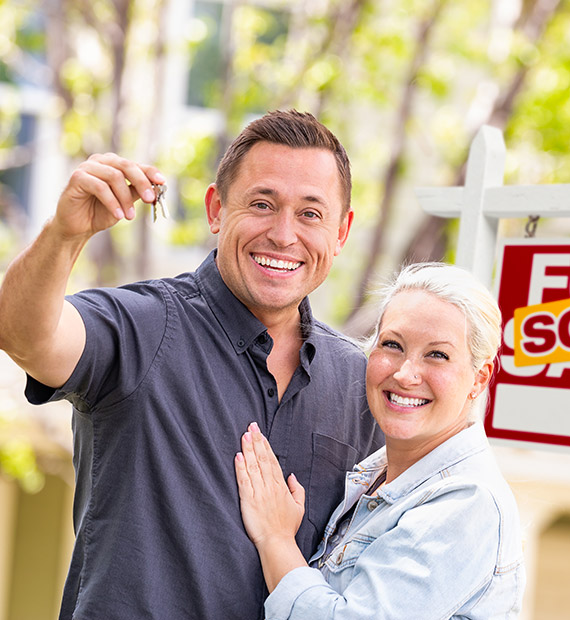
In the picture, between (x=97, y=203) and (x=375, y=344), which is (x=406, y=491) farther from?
(x=97, y=203)

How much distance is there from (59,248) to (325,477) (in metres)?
0.90

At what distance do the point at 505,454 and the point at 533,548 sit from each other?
1.63 meters

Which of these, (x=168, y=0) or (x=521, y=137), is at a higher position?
(x=168, y=0)

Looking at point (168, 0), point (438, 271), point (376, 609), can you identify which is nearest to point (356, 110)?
point (168, 0)

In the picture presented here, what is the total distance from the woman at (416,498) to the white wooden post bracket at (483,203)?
550 mm

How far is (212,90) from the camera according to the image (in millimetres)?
6324

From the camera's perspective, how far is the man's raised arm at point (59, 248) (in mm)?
1668

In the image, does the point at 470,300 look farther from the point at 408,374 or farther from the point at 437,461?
the point at 437,461

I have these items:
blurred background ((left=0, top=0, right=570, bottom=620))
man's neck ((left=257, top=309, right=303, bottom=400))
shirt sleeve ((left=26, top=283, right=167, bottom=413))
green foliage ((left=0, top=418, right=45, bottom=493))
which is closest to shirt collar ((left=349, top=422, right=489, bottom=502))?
man's neck ((left=257, top=309, right=303, bottom=400))

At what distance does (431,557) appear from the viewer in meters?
1.78

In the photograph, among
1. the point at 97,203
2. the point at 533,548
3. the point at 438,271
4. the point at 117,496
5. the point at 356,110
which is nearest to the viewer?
the point at 97,203

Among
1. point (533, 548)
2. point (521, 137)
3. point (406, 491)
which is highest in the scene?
point (521, 137)

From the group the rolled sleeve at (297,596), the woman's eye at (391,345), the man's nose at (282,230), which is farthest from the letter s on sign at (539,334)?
the rolled sleeve at (297,596)

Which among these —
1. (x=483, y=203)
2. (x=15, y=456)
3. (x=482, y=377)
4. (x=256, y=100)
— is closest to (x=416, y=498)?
(x=482, y=377)
